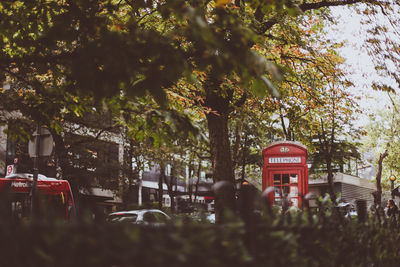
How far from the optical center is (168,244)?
→ 201cm

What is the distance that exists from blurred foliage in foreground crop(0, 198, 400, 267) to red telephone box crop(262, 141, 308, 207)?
14387 mm

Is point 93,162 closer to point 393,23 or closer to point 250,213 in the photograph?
point 393,23

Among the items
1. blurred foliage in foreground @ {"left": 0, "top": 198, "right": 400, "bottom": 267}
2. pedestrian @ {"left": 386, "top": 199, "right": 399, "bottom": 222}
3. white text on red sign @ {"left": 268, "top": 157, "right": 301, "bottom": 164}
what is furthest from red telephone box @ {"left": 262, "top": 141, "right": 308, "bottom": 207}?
blurred foliage in foreground @ {"left": 0, "top": 198, "right": 400, "bottom": 267}

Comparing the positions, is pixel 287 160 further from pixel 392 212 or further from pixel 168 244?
pixel 168 244

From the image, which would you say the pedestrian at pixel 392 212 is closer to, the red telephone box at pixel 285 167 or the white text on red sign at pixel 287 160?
the red telephone box at pixel 285 167

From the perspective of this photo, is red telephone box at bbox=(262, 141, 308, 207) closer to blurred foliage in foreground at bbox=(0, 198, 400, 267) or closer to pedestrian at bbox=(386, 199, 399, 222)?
pedestrian at bbox=(386, 199, 399, 222)

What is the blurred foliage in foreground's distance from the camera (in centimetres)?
177

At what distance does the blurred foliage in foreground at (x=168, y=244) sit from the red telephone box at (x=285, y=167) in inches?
566

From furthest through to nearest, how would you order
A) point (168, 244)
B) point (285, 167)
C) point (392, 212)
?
point (285, 167) < point (392, 212) < point (168, 244)

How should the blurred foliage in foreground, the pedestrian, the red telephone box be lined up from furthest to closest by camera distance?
the red telephone box < the pedestrian < the blurred foliage in foreground

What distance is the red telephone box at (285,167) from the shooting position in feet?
56.7

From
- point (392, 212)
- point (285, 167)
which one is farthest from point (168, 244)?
point (285, 167)

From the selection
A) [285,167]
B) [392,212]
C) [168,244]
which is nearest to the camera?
[168,244]

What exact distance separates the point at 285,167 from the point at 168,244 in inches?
632
